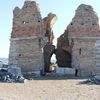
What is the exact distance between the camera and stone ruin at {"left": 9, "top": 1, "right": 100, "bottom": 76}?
81.7 ft

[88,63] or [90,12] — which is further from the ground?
[90,12]

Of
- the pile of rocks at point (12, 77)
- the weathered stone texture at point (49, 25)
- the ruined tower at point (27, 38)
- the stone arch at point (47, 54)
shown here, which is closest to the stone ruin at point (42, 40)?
the ruined tower at point (27, 38)

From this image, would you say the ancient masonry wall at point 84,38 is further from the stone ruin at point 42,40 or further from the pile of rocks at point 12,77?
the pile of rocks at point 12,77

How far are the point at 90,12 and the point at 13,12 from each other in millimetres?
6098

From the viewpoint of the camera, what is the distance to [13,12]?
26.9m

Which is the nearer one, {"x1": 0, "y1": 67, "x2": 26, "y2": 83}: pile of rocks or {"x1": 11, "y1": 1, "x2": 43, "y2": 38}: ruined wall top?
{"x1": 0, "y1": 67, "x2": 26, "y2": 83}: pile of rocks

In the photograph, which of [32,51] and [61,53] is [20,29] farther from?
[61,53]

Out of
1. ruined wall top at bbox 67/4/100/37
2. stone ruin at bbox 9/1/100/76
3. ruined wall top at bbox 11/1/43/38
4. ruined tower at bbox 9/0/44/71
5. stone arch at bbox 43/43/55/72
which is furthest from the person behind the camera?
stone arch at bbox 43/43/55/72

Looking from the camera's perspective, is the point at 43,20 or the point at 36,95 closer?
the point at 36,95

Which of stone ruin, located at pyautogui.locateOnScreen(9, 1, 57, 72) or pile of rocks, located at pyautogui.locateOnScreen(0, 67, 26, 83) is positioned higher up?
stone ruin, located at pyautogui.locateOnScreen(9, 1, 57, 72)

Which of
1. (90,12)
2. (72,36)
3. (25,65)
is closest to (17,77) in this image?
(25,65)

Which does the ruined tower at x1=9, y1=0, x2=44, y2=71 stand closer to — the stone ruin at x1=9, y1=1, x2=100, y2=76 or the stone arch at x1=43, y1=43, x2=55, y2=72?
the stone ruin at x1=9, y1=1, x2=100, y2=76

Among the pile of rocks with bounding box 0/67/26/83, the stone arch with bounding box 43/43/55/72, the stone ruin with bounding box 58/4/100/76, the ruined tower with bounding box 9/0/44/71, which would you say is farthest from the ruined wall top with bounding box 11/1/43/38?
the pile of rocks with bounding box 0/67/26/83

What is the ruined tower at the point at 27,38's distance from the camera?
25.5 m
